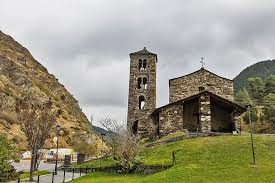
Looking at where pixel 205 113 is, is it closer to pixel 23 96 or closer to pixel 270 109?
pixel 270 109

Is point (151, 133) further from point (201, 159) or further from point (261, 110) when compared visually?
point (261, 110)

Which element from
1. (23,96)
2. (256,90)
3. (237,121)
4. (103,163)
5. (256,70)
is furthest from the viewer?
(256,70)

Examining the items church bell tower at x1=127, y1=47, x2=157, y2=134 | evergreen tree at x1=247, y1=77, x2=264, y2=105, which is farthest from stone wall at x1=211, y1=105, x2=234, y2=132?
evergreen tree at x1=247, y1=77, x2=264, y2=105

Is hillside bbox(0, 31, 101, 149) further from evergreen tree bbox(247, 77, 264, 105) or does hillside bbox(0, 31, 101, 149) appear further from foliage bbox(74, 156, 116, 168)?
evergreen tree bbox(247, 77, 264, 105)

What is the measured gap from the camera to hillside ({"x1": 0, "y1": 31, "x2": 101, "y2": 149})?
67.1 m

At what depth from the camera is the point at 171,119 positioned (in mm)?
38125

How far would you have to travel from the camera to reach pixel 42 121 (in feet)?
93.2

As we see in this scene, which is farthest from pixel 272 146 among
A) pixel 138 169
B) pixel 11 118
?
pixel 11 118

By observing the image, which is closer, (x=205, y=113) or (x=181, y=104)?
(x=205, y=113)

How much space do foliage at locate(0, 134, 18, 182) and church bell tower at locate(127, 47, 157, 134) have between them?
2985 centimetres

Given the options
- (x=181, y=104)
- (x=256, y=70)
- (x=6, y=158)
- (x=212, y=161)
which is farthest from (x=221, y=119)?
A: (x=256, y=70)

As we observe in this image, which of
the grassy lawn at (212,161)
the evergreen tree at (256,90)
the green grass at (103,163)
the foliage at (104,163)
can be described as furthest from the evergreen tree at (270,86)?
the green grass at (103,163)

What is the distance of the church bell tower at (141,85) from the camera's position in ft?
161

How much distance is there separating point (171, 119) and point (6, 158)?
23002 mm
